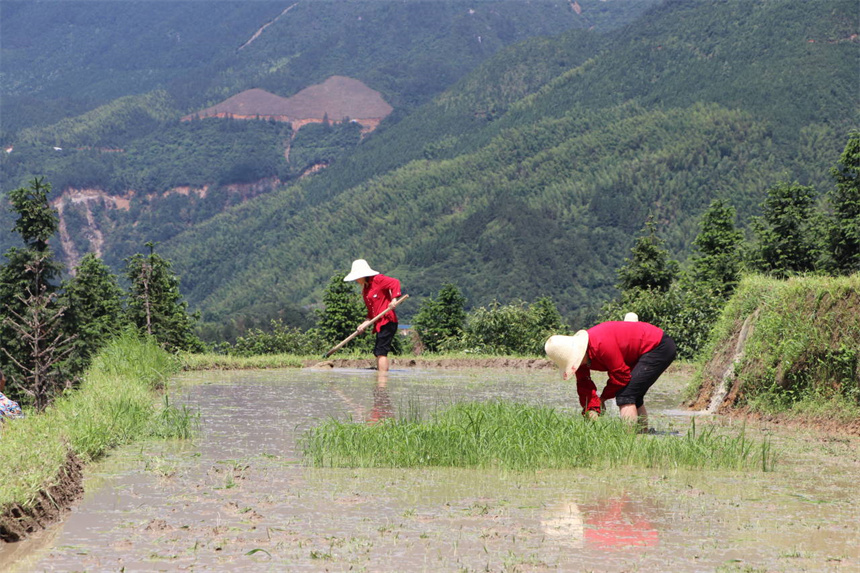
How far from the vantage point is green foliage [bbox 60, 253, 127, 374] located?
3631 cm

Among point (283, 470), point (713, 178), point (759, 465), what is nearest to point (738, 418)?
point (759, 465)

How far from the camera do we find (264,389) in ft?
48.8

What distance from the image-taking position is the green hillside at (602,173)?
137 meters

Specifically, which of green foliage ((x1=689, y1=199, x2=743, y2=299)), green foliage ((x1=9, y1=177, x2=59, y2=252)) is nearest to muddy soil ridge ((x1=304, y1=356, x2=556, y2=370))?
green foliage ((x1=9, y1=177, x2=59, y2=252))

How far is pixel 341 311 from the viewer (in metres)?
49.7

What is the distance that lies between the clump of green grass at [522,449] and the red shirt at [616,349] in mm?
892

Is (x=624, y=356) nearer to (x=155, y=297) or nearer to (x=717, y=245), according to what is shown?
(x=155, y=297)

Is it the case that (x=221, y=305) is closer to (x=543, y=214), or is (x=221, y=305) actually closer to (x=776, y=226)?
(x=543, y=214)

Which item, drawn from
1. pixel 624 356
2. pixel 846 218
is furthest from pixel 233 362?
pixel 846 218

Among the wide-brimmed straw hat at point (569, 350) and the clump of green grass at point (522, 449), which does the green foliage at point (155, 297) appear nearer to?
the wide-brimmed straw hat at point (569, 350)

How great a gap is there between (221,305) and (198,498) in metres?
161

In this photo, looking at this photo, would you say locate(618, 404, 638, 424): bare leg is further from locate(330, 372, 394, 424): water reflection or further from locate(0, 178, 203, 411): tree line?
locate(0, 178, 203, 411): tree line

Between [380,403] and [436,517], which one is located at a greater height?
[380,403]

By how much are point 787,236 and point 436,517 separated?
1628 inches
